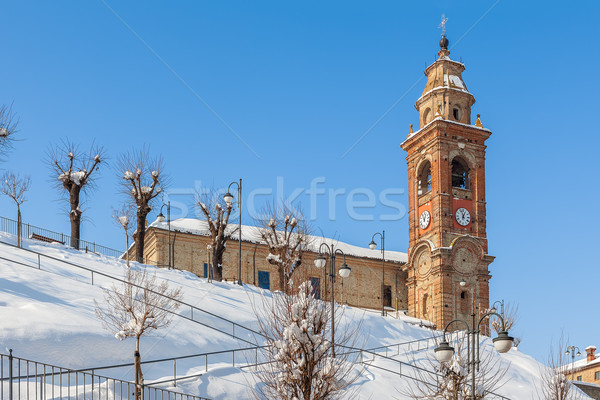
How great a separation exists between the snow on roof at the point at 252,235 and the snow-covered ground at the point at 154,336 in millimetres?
13092

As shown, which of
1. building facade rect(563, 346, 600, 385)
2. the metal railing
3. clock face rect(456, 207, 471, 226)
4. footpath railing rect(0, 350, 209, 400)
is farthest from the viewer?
building facade rect(563, 346, 600, 385)

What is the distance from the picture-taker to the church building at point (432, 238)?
55875 mm

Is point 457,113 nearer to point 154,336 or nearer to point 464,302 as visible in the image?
point 464,302

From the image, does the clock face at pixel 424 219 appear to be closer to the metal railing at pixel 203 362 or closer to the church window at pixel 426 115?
the church window at pixel 426 115

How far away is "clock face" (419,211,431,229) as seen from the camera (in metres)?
58.2

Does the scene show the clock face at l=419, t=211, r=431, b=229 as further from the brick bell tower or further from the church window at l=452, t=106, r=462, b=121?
the church window at l=452, t=106, r=462, b=121

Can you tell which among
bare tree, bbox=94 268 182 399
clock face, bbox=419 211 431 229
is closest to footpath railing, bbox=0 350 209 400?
bare tree, bbox=94 268 182 399

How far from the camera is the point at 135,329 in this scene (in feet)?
78.9

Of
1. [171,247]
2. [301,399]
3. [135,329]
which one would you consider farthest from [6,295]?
[171,247]

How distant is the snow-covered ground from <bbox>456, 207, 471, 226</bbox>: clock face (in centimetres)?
1605

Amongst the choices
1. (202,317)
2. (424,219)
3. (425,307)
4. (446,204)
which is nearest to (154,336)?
(202,317)

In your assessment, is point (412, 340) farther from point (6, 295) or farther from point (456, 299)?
point (6, 295)

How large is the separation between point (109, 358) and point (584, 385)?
28.5m

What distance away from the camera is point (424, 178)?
6034cm
